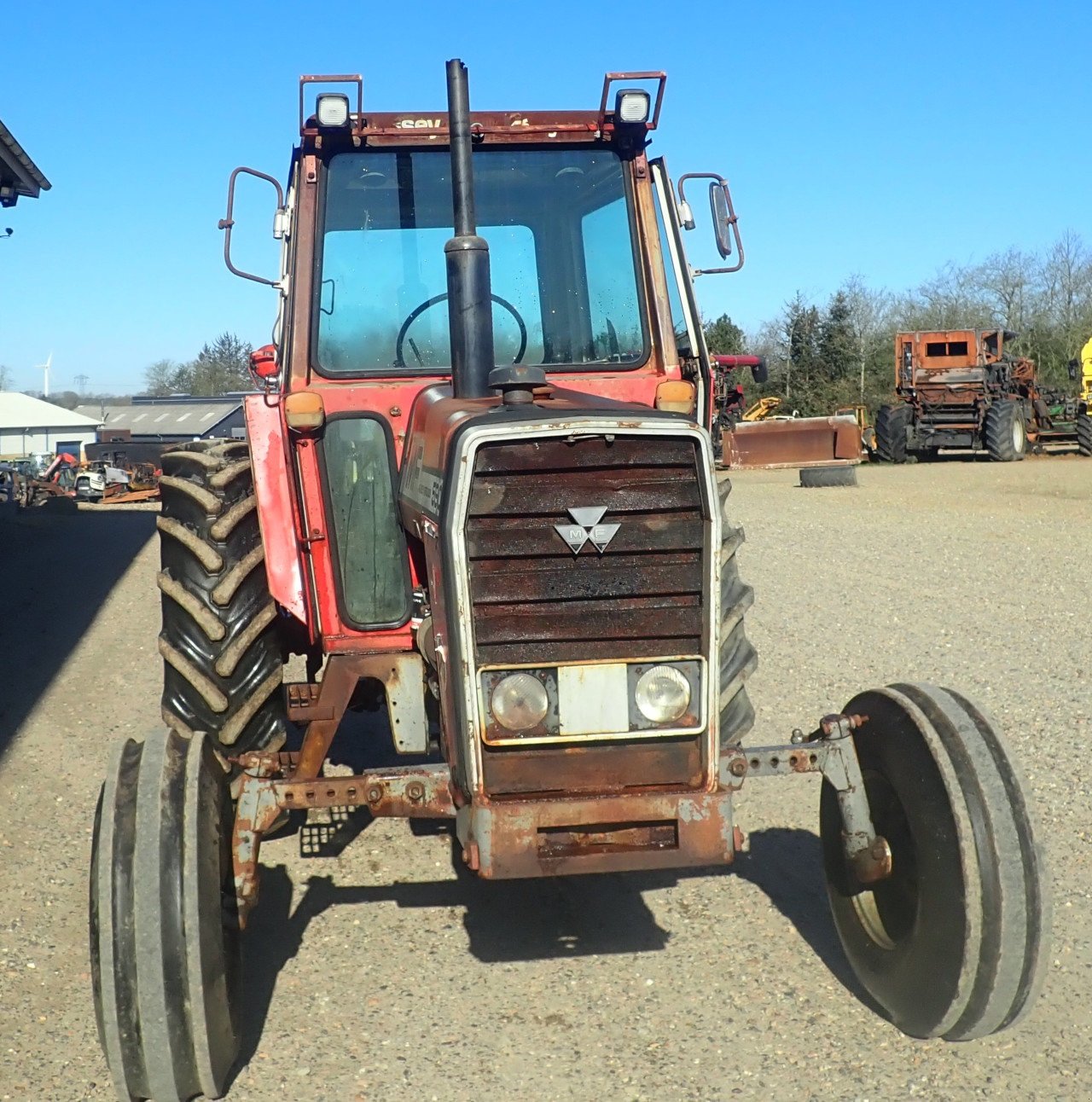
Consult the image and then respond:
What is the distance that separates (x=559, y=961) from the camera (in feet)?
14.0

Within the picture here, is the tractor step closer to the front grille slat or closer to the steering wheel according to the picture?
the steering wheel

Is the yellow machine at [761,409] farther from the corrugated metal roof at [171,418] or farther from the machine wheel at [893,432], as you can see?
the corrugated metal roof at [171,418]

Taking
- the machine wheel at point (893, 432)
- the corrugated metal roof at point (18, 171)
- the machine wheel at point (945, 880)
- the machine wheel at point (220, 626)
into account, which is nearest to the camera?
the machine wheel at point (945, 880)

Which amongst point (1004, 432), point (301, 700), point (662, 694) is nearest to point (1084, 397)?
point (1004, 432)

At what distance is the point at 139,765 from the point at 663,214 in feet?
9.18

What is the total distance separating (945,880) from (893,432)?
25.4 m

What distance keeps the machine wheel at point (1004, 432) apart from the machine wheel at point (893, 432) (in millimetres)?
1642

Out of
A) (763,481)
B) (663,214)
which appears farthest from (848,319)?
(663,214)

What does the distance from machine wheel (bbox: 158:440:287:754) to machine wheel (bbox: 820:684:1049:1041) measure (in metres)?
2.07

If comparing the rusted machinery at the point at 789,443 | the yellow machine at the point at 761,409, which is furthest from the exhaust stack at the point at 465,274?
the yellow machine at the point at 761,409

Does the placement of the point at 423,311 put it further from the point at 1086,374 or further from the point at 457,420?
the point at 1086,374

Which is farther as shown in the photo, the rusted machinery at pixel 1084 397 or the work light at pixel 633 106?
the rusted machinery at pixel 1084 397

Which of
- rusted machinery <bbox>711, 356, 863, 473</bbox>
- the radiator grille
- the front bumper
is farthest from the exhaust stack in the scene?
rusted machinery <bbox>711, 356, 863, 473</bbox>

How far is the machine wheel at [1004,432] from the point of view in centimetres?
2647
